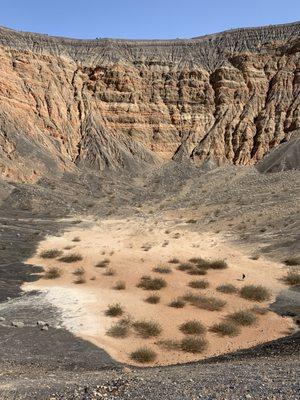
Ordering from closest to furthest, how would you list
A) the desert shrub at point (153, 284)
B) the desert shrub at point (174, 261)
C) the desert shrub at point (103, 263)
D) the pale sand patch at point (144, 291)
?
1. the pale sand patch at point (144, 291)
2. the desert shrub at point (153, 284)
3. the desert shrub at point (103, 263)
4. the desert shrub at point (174, 261)

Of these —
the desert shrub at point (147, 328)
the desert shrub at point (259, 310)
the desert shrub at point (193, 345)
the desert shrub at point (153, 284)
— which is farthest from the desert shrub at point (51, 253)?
the desert shrub at point (193, 345)

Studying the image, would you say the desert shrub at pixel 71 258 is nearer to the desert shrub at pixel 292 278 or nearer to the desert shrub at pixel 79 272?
the desert shrub at pixel 79 272

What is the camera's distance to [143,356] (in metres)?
10.0

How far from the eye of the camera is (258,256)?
64.7 feet

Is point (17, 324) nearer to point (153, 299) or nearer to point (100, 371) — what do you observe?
point (100, 371)

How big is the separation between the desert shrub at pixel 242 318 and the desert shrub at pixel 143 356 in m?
3.27

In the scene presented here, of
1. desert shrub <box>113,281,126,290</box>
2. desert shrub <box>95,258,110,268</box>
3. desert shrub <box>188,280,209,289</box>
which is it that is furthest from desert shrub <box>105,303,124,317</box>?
desert shrub <box>95,258,110,268</box>

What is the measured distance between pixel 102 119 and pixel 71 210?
24177 millimetres

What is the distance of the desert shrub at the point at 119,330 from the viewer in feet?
37.2

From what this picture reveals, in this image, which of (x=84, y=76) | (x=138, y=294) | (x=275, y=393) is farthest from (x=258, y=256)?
(x=84, y=76)

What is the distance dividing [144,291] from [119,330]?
145 inches

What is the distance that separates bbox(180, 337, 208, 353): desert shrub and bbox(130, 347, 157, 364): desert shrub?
3.06 feet

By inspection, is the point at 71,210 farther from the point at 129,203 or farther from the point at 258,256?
the point at 258,256

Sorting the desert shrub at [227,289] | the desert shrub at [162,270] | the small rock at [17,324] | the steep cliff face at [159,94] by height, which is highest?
the steep cliff face at [159,94]
